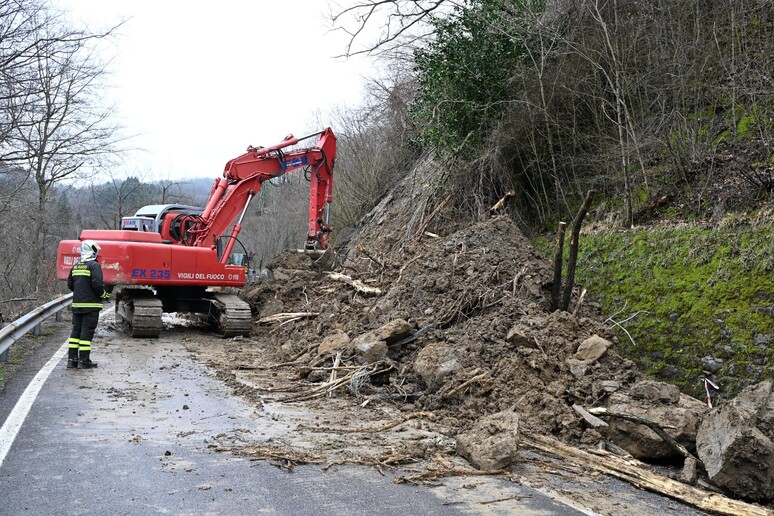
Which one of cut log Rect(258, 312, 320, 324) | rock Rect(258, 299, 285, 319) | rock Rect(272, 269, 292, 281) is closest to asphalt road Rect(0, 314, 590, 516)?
cut log Rect(258, 312, 320, 324)

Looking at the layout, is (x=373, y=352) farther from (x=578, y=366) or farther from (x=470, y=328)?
(x=578, y=366)

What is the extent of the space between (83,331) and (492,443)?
22.1 feet

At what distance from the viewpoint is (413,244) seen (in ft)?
45.5

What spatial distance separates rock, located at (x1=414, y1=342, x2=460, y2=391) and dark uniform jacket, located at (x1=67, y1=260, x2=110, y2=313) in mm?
5248

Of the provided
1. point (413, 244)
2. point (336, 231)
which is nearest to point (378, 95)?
point (336, 231)

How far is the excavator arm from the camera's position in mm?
14547

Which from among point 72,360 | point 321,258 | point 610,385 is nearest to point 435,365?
point 610,385

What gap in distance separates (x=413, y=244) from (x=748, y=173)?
264 inches

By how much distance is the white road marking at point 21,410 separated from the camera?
18.2 feet

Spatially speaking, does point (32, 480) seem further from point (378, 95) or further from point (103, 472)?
point (378, 95)

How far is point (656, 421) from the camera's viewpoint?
19.8 feet

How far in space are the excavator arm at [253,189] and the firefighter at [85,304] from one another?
429cm

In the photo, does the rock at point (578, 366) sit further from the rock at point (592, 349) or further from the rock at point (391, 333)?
the rock at point (391, 333)

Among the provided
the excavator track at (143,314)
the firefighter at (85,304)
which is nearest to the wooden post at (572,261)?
the firefighter at (85,304)
